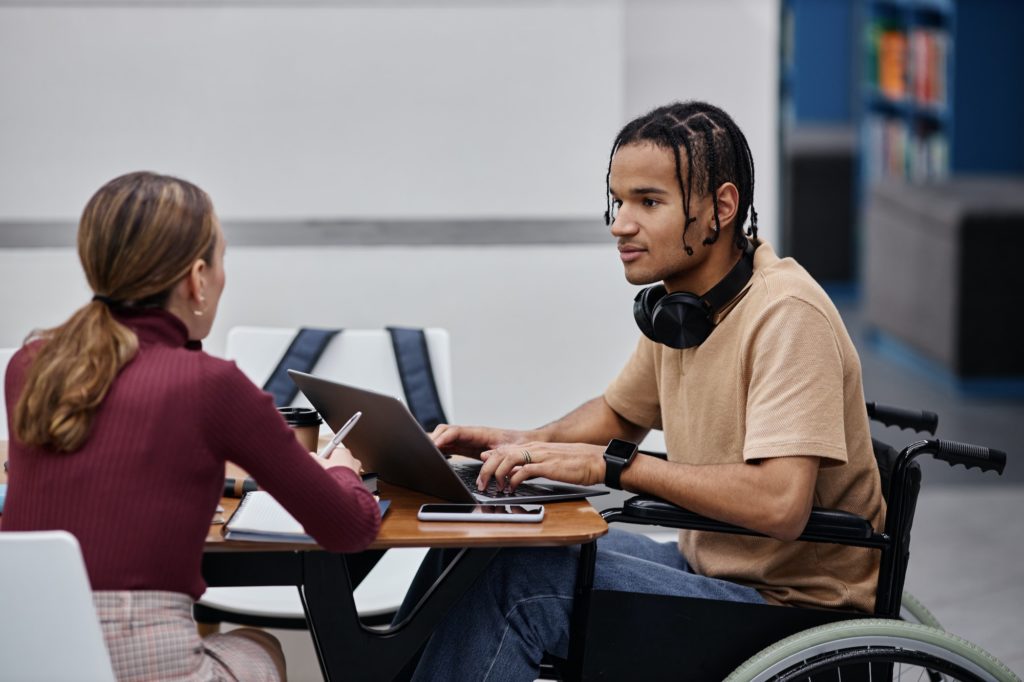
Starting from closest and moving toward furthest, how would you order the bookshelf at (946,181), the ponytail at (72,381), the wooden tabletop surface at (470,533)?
the ponytail at (72,381)
the wooden tabletop surface at (470,533)
the bookshelf at (946,181)

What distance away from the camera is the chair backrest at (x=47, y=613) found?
135 cm

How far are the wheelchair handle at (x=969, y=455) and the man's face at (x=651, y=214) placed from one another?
17.3 inches

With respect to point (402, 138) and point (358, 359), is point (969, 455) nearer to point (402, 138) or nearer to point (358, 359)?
point (358, 359)

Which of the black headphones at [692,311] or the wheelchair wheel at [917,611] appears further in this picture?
the wheelchair wheel at [917,611]

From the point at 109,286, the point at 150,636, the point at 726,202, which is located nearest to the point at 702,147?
the point at 726,202

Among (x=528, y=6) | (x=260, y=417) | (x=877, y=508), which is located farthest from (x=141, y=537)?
(x=528, y=6)

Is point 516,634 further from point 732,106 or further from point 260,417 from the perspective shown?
point 732,106

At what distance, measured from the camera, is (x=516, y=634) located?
1875 millimetres

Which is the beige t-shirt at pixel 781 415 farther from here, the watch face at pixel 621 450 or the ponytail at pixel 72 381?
the ponytail at pixel 72 381

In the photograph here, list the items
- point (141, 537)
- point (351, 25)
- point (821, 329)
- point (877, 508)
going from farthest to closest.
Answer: point (351, 25) → point (877, 508) → point (821, 329) → point (141, 537)

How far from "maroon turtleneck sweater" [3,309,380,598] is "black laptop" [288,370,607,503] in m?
0.20

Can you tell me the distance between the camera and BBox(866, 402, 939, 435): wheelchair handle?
2105 mm

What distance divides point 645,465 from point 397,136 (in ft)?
5.61

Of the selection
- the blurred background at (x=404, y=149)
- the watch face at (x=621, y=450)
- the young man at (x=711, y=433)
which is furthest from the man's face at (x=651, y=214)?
the blurred background at (x=404, y=149)
